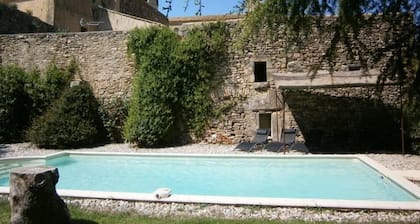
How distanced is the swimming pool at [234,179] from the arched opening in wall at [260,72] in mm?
4180

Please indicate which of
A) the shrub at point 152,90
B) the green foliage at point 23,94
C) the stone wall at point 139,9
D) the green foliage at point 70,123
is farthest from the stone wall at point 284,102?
the stone wall at point 139,9

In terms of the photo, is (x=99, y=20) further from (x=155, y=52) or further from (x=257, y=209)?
(x=257, y=209)

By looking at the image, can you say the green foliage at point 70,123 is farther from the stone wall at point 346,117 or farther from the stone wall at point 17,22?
the stone wall at point 346,117

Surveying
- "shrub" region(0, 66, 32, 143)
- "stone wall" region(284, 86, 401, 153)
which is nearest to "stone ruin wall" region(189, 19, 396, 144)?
"stone wall" region(284, 86, 401, 153)

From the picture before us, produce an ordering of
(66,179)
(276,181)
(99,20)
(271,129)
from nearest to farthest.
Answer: (276,181) → (66,179) → (271,129) → (99,20)

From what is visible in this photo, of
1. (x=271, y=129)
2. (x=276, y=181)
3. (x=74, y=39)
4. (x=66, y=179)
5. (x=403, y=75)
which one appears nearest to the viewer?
(x=403, y=75)

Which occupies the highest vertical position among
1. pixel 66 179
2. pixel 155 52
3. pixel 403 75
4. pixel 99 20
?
pixel 99 20

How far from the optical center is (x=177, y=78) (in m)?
12.9

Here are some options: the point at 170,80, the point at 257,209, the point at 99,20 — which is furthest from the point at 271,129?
the point at 99,20

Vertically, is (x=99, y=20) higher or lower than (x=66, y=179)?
higher

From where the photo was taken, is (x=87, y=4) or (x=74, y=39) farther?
(x=87, y=4)

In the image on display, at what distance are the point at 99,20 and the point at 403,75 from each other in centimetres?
1985

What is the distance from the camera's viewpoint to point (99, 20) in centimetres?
2095

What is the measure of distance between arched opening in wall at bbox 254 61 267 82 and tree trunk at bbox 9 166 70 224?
379 inches
